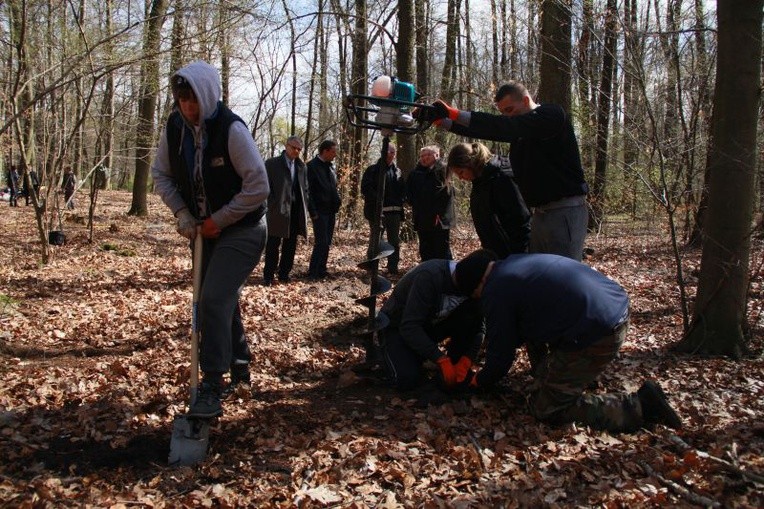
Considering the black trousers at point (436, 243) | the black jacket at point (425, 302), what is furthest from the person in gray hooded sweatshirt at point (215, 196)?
the black trousers at point (436, 243)

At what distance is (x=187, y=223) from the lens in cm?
365

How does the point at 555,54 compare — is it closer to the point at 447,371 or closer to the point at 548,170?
the point at 548,170

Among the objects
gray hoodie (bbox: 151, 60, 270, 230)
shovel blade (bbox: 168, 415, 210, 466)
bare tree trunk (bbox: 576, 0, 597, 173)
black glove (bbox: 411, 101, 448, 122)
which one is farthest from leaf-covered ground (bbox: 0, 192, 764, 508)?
bare tree trunk (bbox: 576, 0, 597, 173)

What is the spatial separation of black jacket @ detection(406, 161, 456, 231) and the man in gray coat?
1.60 metres

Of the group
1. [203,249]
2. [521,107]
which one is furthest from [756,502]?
[203,249]

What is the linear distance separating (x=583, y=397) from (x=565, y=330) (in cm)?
53

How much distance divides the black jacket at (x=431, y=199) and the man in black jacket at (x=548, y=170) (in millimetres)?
2835

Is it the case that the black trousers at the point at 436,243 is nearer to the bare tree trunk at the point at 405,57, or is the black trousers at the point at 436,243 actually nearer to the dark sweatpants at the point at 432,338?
the dark sweatpants at the point at 432,338

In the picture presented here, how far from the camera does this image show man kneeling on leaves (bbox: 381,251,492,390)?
4.20 m

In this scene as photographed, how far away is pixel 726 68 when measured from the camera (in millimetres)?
4875

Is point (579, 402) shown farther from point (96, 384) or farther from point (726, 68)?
point (96, 384)

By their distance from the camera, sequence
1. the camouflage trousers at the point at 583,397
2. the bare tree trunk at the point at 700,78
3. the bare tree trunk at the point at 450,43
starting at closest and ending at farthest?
the camouflage trousers at the point at 583,397, the bare tree trunk at the point at 700,78, the bare tree trunk at the point at 450,43

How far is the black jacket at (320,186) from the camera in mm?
8719

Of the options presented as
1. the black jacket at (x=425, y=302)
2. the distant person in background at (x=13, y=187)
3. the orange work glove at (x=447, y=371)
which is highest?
the distant person in background at (x=13, y=187)
